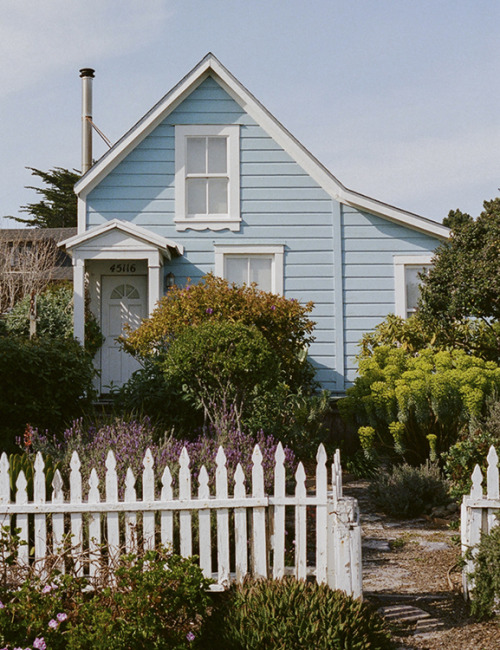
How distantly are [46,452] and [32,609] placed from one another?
3.29 meters

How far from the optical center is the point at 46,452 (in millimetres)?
7426

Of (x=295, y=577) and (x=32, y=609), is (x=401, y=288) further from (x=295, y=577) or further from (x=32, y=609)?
(x=32, y=609)

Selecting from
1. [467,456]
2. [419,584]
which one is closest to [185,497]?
[419,584]

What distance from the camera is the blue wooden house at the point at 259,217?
13.9m

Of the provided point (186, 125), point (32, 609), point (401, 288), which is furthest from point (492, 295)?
point (32, 609)

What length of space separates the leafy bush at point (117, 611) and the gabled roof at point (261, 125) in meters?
10.1

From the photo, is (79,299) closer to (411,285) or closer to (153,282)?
(153,282)

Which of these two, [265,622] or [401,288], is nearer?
[265,622]

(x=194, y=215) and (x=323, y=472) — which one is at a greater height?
(x=194, y=215)

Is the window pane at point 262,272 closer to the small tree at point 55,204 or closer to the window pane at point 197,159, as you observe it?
the window pane at point 197,159

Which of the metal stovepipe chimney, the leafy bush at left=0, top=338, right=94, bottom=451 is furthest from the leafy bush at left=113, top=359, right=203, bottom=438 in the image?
the metal stovepipe chimney

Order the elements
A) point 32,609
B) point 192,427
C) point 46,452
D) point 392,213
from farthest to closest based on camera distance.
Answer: point 392,213 → point 192,427 → point 46,452 → point 32,609

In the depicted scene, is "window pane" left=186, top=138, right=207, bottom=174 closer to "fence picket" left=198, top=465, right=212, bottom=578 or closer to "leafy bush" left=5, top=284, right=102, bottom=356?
"leafy bush" left=5, top=284, right=102, bottom=356

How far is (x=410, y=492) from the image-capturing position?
26.1 feet
